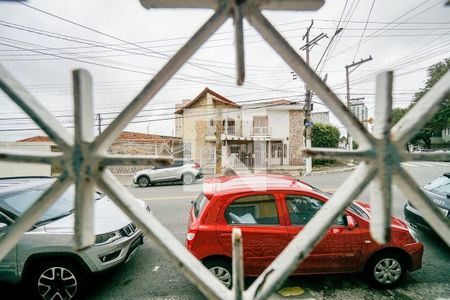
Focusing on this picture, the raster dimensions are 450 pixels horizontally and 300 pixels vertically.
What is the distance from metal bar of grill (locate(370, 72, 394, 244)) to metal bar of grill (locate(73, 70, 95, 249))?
0.77 m

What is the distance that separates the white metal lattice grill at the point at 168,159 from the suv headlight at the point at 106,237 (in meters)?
3.34

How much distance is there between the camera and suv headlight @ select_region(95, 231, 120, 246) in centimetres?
364

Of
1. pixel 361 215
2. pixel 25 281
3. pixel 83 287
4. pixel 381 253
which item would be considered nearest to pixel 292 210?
pixel 361 215

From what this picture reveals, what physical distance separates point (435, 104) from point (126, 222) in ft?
14.5

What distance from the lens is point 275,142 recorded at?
84.9ft

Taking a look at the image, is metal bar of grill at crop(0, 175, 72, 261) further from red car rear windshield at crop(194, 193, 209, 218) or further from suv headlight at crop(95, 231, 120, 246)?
suv headlight at crop(95, 231, 120, 246)

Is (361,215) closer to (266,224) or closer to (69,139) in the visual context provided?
(266,224)

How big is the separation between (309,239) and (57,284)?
4.02 metres

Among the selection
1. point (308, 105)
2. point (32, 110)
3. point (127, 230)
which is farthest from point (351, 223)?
point (308, 105)

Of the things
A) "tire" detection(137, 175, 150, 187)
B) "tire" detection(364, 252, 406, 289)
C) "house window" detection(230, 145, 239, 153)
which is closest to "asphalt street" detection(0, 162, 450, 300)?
"tire" detection(364, 252, 406, 289)

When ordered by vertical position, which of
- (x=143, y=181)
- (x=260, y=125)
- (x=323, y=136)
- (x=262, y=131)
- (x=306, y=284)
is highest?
(x=260, y=125)

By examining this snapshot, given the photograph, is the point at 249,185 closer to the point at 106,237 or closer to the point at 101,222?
the point at 106,237

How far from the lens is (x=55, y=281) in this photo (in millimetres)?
3379

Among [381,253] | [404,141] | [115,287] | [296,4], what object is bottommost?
[115,287]
